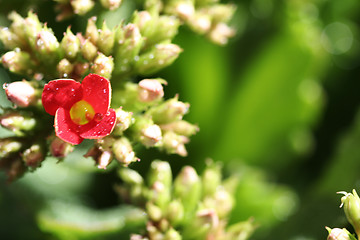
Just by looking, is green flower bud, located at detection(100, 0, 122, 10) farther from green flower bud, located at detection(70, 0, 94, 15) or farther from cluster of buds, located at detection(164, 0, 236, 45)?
cluster of buds, located at detection(164, 0, 236, 45)

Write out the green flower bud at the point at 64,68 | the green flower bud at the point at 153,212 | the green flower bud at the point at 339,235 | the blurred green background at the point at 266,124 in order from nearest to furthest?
the green flower bud at the point at 339,235
the green flower bud at the point at 64,68
the green flower bud at the point at 153,212
the blurred green background at the point at 266,124

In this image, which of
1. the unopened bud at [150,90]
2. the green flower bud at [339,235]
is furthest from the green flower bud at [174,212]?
the green flower bud at [339,235]

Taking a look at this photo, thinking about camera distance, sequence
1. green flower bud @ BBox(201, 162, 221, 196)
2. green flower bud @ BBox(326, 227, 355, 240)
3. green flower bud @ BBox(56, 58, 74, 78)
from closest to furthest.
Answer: green flower bud @ BBox(326, 227, 355, 240) → green flower bud @ BBox(56, 58, 74, 78) → green flower bud @ BBox(201, 162, 221, 196)

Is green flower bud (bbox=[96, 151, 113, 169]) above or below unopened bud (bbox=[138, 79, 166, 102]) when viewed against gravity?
below

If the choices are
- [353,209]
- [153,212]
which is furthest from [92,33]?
[353,209]

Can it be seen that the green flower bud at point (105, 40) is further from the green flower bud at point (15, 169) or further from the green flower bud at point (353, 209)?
the green flower bud at point (353, 209)

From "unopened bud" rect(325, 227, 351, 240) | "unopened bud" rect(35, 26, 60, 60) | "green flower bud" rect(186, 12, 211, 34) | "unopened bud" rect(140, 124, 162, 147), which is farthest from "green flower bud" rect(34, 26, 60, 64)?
"unopened bud" rect(325, 227, 351, 240)
